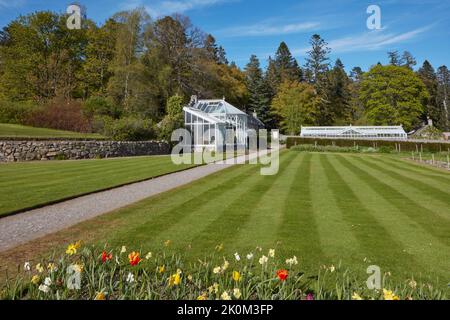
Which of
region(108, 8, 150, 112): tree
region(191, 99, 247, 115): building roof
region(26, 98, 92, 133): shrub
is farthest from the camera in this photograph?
region(191, 99, 247, 115): building roof

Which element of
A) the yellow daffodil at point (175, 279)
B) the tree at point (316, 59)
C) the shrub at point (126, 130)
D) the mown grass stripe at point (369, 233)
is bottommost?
the mown grass stripe at point (369, 233)

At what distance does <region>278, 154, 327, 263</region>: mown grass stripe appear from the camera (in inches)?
191

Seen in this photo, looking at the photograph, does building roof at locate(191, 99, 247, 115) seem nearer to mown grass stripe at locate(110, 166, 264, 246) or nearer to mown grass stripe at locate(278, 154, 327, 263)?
mown grass stripe at locate(110, 166, 264, 246)

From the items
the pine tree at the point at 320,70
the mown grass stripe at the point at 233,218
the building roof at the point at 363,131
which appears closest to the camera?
the mown grass stripe at the point at 233,218

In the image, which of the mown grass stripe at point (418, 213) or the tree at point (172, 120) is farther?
the tree at point (172, 120)

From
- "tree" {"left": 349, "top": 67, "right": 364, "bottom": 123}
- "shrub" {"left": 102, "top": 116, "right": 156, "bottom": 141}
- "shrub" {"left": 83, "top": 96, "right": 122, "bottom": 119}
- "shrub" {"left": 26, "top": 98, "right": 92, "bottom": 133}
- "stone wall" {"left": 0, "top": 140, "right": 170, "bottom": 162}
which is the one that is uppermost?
"tree" {"left": 349, "top": 67, "right": 364, "bottom": 123}

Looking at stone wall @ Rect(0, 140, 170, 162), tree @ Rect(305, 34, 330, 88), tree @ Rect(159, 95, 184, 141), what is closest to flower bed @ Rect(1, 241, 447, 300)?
stone wall @ Rect(0, 140, 170, 162)

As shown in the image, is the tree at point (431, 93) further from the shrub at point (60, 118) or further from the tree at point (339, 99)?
the shrub at point (60, 118)

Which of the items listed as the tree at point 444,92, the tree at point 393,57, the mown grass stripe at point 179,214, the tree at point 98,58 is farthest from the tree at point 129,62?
the tree at point 444,92

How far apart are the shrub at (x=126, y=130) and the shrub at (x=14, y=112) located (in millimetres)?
6513

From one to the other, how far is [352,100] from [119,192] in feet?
209

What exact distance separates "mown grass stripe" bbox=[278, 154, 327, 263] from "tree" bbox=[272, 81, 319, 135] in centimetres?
4375

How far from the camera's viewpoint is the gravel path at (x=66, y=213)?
18.9 ft

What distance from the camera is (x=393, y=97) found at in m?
54.8
